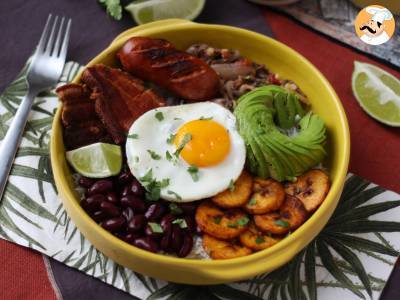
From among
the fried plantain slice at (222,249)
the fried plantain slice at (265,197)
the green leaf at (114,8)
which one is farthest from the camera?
the green leaf at (114,8)

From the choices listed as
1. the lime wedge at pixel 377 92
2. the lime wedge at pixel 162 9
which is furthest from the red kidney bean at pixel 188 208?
the lime wedge at pixel 162 9

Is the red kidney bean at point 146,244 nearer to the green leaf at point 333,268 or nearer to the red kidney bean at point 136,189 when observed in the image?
the red kidney bean at point 136,189

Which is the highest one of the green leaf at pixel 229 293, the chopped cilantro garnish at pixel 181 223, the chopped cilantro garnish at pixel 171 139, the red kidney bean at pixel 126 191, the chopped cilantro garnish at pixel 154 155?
the chopped cilantro garnish at pixel 171 139

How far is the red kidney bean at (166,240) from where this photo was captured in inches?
93.4

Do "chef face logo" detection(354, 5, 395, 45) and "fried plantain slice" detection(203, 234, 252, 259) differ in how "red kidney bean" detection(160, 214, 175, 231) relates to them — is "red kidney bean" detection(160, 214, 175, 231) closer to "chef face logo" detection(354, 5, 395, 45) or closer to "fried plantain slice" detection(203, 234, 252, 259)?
"fried plantain slice" detection(203, 234, 252, 259)

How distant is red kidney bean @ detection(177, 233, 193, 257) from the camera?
2395 mm

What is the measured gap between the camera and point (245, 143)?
8.64 ft

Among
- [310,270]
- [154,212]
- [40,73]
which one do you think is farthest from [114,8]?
[310,270]

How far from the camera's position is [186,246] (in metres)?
2.40

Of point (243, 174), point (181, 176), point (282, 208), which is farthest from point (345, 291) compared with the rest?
point (181, 176)

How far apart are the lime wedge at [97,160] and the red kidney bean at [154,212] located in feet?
0.86

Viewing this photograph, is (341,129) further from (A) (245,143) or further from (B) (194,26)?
(B) (194,26)

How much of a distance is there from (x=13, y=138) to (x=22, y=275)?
727 millimetres

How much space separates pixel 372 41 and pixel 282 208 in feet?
5.09
